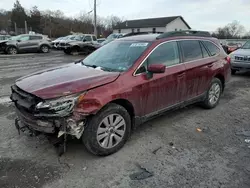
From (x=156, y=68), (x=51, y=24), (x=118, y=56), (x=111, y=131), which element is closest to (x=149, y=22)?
(x=51, y=24)

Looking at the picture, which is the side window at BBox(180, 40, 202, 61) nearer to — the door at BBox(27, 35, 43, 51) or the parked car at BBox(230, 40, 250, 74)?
the parked car at BBox(230, 40, 250, 74)

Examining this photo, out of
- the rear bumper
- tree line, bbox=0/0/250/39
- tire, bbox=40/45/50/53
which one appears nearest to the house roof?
tree line, bbox=0/0/250/39

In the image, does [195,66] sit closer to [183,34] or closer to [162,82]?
[183,34]

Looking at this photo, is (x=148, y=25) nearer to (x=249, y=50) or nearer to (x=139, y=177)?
(x=249, y=50)

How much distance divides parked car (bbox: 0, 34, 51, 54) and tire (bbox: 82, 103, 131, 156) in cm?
1950

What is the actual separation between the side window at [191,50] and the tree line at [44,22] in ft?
158

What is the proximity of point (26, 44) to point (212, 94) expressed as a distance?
62.5ft

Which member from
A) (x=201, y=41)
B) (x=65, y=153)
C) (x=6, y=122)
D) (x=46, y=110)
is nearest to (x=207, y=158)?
(x=65, y=153)

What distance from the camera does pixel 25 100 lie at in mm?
3139

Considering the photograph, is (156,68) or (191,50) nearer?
(156,68)

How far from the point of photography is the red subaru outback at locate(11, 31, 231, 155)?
2.95 meters

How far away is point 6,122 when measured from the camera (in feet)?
14.6

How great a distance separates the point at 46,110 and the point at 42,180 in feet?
2.81

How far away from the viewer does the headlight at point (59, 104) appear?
2.88 meters
